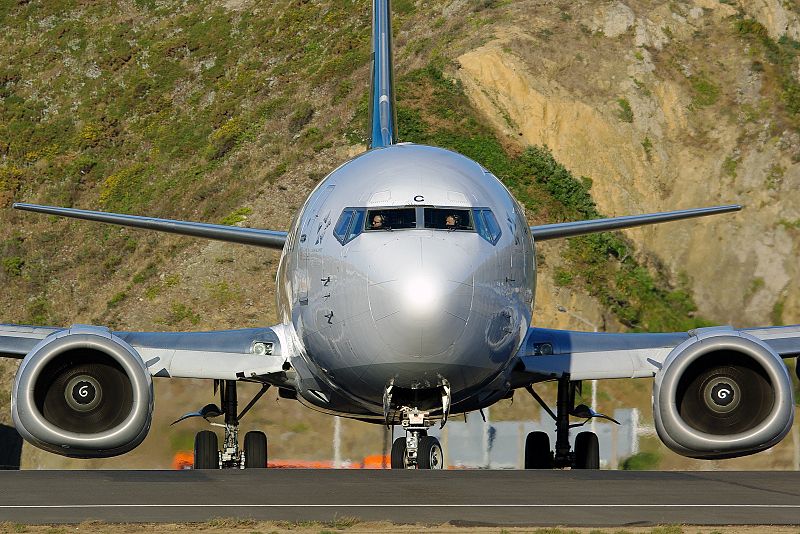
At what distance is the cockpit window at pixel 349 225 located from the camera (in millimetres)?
17234

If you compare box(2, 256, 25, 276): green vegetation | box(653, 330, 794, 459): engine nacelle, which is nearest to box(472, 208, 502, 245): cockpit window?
box(653, 330, 794, 459): engine nacelle

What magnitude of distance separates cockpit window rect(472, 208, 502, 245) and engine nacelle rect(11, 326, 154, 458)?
15.0 feet

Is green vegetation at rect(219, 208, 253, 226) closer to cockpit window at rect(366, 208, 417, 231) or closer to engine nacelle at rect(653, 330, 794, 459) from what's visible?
engine nacelle at rect(653, 330, 794, 459)

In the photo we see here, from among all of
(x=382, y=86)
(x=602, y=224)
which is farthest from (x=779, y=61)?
(x=602, y=224)

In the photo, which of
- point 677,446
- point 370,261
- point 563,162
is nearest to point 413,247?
point 370,261

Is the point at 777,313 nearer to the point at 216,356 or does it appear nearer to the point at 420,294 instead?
the point at 216,356

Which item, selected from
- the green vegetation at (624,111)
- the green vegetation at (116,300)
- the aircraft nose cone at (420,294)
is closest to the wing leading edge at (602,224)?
the aircraft nose cone at (420,294)

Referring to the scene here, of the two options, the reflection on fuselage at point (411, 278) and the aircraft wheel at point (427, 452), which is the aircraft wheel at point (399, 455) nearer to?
the aircraft wheel at point (427, 452)


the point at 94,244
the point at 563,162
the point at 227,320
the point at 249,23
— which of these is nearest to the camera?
the point at 227,320

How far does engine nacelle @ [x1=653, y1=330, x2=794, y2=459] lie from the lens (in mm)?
18156

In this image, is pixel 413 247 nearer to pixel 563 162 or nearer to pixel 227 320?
pixel 227 320

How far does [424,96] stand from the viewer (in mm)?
55938

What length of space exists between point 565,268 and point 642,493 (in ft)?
118

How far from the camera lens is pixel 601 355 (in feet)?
69.4
